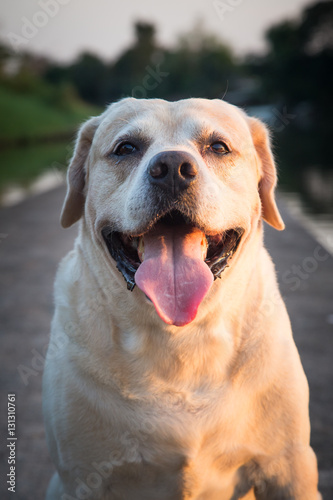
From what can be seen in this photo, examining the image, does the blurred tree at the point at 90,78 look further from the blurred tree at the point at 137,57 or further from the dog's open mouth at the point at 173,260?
the dog's open mouth at the point at 173,260

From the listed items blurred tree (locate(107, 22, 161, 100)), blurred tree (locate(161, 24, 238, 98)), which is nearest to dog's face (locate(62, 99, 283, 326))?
blurred tree (locate(161, 24, 238, 98))

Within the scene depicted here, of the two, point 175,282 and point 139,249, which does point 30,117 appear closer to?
point 139,249

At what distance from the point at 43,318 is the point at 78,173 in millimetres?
3032

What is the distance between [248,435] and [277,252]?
5.40 m

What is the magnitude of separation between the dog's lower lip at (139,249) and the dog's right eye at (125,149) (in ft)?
1.42

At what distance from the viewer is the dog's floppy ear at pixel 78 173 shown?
279 cm

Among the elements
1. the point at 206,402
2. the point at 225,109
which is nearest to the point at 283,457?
the point at 206,402

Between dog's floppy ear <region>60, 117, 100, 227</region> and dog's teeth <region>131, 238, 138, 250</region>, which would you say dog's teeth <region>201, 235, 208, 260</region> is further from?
dog's floppy ear <region>60, 117, 100, 227</region>

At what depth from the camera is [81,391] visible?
7.47 ft

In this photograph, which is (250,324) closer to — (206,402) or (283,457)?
(206,402)

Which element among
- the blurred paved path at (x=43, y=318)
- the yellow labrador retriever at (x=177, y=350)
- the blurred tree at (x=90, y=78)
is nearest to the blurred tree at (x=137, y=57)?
the blurred tree at (x=90, y=78)

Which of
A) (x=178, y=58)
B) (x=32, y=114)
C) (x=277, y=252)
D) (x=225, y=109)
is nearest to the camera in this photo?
(x=225, y=109)

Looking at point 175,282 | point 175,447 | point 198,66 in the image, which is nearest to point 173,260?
point 175,282

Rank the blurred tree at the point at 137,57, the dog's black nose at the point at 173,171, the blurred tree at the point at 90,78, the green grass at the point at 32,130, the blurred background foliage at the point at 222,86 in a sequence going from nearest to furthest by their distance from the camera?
the dog's black nose at the point at 173,171, the green grass at the point at 32,130, the blurred background foliage at the point at 222,86, the blurred tree at the point at 90,78, the blurred tree at the point at 137,57
